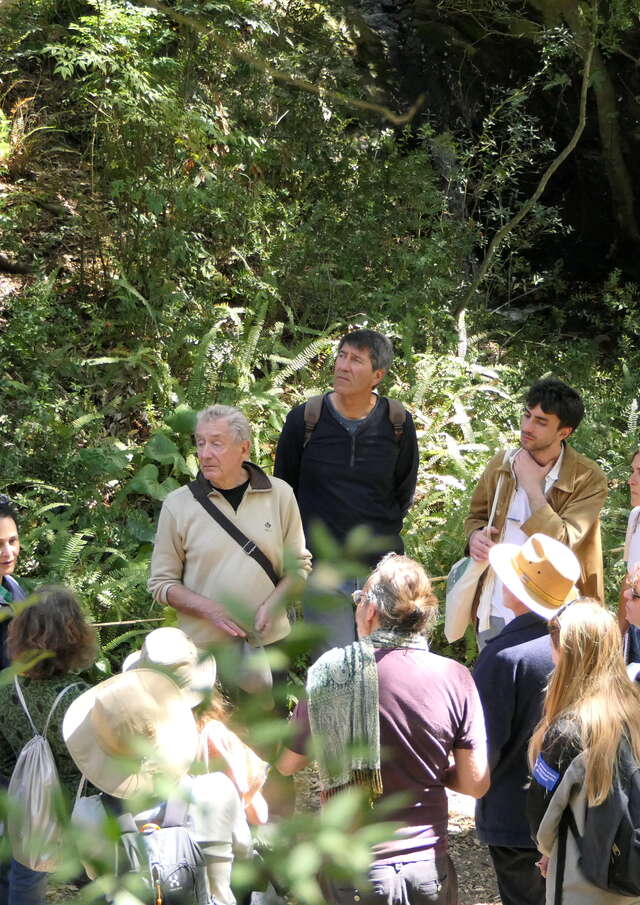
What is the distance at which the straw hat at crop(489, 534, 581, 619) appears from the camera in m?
3.56

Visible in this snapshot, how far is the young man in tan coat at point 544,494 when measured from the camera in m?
4.48

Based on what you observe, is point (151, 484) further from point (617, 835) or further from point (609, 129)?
point (609, 129)

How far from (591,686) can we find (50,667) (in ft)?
5.29

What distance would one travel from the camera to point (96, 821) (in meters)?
1.13

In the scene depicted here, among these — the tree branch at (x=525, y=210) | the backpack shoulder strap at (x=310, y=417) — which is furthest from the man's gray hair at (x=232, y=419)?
the tree branch at (x=525, y=210)

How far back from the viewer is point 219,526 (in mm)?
4465

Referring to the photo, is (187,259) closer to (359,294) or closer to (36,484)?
(359,294)

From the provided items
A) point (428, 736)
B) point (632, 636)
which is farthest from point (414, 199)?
point (428, 736)

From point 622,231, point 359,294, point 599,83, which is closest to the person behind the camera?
point 359,294

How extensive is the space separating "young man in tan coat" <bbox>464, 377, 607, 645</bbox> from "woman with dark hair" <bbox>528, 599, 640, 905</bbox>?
142 centimetres

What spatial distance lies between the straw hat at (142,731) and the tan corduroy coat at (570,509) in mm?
2715

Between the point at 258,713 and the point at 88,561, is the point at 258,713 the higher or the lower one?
the higher one

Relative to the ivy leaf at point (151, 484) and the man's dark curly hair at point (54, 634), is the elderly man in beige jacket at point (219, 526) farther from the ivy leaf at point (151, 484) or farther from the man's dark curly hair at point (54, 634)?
the ivy leaf at point (151, 484)

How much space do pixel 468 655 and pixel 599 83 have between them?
791 cm
